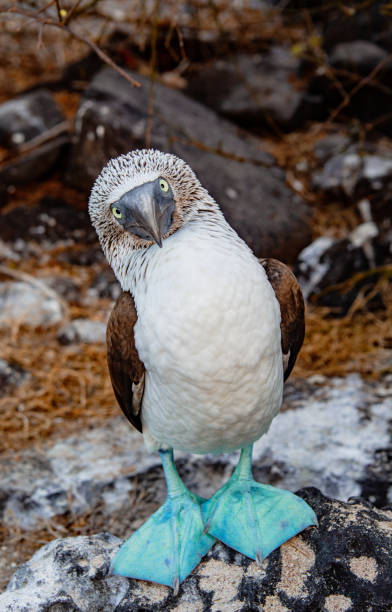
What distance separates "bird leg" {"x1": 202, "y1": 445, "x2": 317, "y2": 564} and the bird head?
0.90 m

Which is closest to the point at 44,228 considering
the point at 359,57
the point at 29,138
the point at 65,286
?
the point at 65,286

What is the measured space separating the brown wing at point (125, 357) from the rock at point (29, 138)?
3.55 m

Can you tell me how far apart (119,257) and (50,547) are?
1.06m

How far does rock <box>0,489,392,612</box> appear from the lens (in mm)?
1895

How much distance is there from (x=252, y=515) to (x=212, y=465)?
676 mm

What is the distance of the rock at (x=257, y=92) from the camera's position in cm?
583

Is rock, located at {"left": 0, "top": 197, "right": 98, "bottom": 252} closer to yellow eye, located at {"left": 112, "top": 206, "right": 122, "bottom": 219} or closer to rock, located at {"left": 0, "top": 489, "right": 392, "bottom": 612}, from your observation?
yellow eye, located at {"left": 112, "top": 206, "right": 122, "bottom": 219}

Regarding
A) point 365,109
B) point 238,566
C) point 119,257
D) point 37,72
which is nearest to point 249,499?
point 238,566

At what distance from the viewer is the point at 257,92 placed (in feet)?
19.1

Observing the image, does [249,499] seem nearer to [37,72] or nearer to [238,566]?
[238,566]

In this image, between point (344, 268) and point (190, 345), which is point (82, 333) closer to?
point (344, 268)

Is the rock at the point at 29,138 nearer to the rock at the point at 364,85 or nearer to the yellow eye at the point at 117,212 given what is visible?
the rock at the point at 364,85

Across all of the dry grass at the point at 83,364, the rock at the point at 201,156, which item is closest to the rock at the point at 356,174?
the rock at the point at 201,156

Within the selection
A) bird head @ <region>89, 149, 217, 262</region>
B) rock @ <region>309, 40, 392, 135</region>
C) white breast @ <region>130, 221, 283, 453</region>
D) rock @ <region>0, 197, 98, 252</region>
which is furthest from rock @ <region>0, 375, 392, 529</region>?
rock @ <region>309, 40, 392, 135</region>
